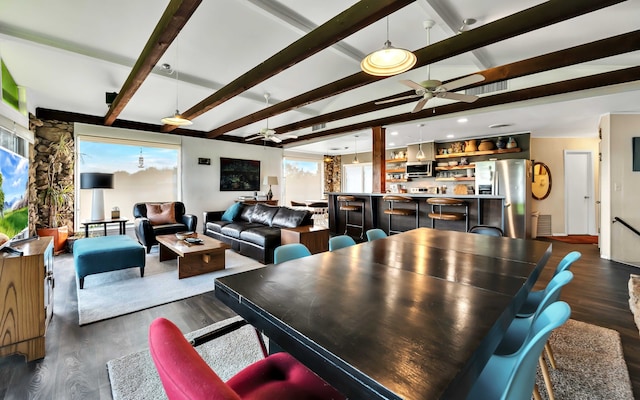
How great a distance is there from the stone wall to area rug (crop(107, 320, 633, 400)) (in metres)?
4.87

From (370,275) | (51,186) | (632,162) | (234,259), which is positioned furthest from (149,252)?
(632,162)

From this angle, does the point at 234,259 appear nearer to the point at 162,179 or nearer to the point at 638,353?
the point at 162,179

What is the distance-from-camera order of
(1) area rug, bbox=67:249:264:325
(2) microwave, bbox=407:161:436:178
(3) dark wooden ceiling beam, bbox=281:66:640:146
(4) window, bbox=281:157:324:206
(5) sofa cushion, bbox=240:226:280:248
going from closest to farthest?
(1) area rug, bbox=67:249:264:325 → (3) dark wooden ceiling beam, bbox=281:66:640:146 → (5) sofa cushion, bbox=240:226:280:248 → (2) microwave, bbox=407:161:436:178 → (4) window, bbox=281:157:324:206

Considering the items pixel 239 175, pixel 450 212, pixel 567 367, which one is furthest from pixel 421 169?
pixel 567 367

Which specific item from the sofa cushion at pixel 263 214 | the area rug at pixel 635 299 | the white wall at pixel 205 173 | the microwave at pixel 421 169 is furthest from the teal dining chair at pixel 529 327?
the white wall at pixel 205 173

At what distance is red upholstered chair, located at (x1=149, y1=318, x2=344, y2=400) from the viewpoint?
1.73 feet

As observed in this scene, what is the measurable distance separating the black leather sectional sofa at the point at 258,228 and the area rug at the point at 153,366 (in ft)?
6.89

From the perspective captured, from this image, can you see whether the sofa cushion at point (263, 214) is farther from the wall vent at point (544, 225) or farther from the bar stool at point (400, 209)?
the wall vent at point (544, 225)

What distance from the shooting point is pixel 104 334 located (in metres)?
2.32

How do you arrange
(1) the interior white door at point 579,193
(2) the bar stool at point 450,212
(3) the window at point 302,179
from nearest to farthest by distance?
(2) the bar stool at point 450,212 < (1) the interior white door at point 579,193 < (3) the window at point 302,179

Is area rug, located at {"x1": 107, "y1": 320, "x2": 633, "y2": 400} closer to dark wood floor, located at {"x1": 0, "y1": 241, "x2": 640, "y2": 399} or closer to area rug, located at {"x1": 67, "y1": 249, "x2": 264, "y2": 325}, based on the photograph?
dark wood floor, located at {"x1": 0, "y1": 241, "x2": 640, "y2": 399}

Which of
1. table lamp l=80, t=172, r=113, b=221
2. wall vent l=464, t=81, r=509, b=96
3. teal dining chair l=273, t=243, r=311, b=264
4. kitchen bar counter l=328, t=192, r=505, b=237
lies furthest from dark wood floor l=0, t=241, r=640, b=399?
wall vent l=464, t=81, r=509, b=96

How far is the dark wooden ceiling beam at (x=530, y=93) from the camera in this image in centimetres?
365

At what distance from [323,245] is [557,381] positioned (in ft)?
10.5
